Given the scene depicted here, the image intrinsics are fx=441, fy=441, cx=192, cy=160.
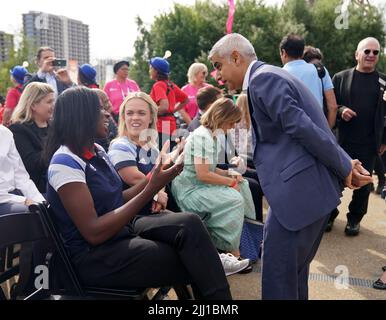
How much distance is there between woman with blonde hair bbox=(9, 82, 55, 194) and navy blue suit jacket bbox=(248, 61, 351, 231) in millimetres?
2132

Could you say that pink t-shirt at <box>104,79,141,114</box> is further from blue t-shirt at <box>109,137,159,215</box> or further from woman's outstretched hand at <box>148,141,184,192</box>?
woman's outstretched hand at <box>148,141,184,192</box>

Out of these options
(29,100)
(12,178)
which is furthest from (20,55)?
(12,178)

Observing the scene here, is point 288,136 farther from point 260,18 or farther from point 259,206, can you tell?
point 260,18

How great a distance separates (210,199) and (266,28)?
18055 millimetres

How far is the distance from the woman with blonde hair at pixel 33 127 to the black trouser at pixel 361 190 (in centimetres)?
308

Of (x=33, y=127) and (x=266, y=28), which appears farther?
(x=266, y=28)

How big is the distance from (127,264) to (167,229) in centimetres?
29

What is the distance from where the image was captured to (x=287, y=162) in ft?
6.95

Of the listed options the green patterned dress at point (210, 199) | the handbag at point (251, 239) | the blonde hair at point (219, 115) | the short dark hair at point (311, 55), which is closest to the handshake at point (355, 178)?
the green patterned dress at point (210, 199)

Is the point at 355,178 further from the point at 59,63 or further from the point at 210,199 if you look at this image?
the point at 59,63

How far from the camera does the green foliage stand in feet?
65.7

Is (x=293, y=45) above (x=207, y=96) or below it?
above
